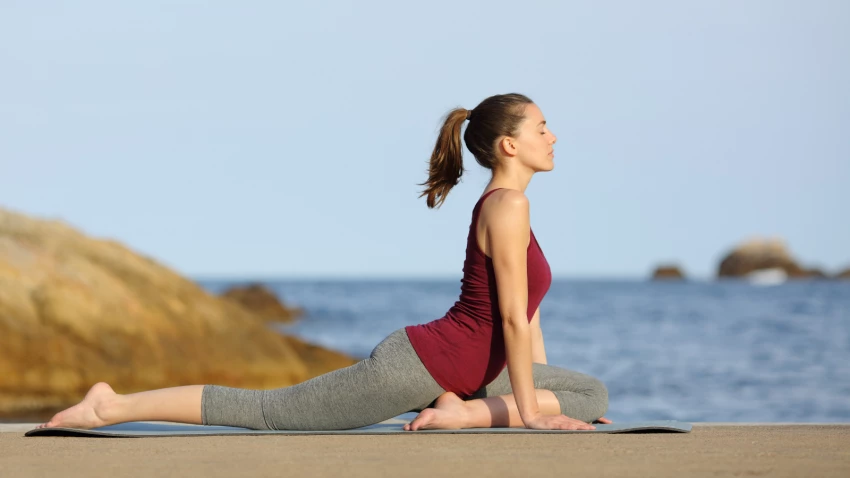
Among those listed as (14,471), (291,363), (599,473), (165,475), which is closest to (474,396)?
(599,473)

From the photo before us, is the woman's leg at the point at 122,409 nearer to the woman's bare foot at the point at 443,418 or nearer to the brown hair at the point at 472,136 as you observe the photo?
the woman's bare foot at the point at 443,418

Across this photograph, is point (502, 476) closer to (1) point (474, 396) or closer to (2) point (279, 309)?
(1) point (474, 396)

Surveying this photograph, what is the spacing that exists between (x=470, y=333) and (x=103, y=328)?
7.73 metres

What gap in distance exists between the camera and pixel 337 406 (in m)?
3.88

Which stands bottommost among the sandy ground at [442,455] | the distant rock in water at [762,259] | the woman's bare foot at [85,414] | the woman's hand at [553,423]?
the sandy ground at [442,455]

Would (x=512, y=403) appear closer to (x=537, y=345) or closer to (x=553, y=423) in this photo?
(x=553, y=423)

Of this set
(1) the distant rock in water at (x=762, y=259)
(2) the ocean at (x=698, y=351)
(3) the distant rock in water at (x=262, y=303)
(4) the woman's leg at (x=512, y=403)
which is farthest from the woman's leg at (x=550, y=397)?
(1) the distant rock in water at (x=762, y=259)

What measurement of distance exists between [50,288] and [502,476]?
8719 mm

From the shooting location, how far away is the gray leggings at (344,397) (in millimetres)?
3818

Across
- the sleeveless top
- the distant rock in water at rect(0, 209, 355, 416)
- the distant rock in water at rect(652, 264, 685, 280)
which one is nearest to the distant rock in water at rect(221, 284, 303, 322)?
the distant rock in water at rect(0, 209, 355, 416)

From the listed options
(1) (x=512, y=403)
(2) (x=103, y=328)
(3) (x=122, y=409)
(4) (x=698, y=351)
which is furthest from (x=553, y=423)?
→ (4) (x=698, y=351)

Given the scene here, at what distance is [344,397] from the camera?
12.7 feet

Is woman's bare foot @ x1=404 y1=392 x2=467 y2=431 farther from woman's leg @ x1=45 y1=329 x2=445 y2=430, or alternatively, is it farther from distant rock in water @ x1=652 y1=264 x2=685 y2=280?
distant rock in water @ x1=652 y1=264 x2=685 y2=280

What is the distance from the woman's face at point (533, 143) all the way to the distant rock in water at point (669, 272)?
85.3m
